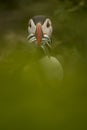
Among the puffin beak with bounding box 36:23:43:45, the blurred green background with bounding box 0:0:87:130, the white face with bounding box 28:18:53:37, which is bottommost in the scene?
the blurred green background with bounding box 0:0:87:130

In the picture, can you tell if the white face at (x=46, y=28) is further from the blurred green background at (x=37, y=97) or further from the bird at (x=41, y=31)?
the blurred green background at (x=37, y=97)

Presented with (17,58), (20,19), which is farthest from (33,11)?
(17,58)

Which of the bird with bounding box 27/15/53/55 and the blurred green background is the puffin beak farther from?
the blurred green background

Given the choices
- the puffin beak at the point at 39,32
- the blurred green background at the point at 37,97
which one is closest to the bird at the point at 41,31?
the puffin beak at the point at 39,32

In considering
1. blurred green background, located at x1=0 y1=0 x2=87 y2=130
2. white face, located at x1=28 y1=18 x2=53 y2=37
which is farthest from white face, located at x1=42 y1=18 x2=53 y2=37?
blurred green background, located at x1=0 y1=0 x2=87 y2=130

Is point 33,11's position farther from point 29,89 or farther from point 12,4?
point 29,89

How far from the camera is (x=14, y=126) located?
28 cm

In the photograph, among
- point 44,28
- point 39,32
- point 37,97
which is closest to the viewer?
point 37,97

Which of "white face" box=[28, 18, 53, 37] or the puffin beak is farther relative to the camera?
"white face" box=[28, 18, 53, 37]

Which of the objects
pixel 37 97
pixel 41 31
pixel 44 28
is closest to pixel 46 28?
pixel 44 28

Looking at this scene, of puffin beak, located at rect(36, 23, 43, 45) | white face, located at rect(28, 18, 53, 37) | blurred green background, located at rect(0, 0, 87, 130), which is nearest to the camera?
blurred green background, located at rect(0, 0, 87, 130)

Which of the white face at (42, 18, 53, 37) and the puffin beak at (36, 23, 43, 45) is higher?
the white face at (42, 18, 53, 37)

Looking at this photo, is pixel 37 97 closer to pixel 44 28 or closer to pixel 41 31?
pixel 41 31

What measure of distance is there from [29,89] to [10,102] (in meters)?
0.02
